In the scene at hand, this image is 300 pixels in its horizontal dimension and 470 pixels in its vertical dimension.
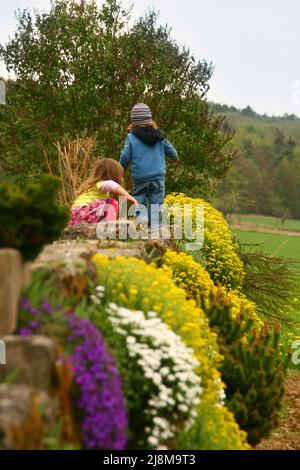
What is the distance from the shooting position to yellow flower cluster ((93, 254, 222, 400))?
5.77 m

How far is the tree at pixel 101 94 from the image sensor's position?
1764cm

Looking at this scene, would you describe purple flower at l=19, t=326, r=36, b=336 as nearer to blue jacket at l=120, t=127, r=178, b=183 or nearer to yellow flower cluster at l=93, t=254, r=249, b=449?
yellow flower cluster at l=93, t=254, r=249, b=449

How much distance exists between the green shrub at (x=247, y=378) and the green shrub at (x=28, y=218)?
9.40ft

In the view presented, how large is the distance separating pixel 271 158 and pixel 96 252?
103 meters

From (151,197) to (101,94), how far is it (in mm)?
7910

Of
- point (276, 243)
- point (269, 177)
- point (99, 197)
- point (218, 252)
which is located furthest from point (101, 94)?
point (269, 177)

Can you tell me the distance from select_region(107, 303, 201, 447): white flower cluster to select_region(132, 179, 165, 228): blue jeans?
5.23 m

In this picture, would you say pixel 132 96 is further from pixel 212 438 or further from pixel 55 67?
pixel 212 438

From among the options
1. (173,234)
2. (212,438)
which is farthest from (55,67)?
(212,438)

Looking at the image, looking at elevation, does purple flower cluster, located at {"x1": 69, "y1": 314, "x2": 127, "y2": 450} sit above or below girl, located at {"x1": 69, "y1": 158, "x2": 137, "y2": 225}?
below

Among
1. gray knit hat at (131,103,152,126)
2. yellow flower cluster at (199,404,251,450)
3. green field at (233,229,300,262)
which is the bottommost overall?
green field at (233,229,300,262)
